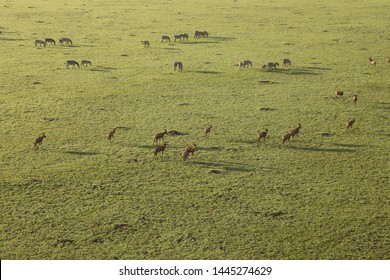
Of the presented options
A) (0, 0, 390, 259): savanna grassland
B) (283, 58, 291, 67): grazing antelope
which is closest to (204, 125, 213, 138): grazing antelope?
(0, 0, 390, 259): savanna grassland

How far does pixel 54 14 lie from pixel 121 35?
13.5 m

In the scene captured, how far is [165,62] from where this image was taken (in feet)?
96.1

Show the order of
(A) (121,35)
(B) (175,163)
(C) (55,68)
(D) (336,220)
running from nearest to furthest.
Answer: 1. (D) (336,220)
2. (B) (175,163)
3. (C) (55,68)
4. (A) (121,35)

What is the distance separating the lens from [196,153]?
642 inches

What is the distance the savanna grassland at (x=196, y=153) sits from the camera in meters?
11.7

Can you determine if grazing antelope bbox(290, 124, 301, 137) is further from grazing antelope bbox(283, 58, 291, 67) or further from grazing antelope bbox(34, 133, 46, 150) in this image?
grazing antelope bbox(283, 58, 291, 67)

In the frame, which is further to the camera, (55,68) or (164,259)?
(55,68)

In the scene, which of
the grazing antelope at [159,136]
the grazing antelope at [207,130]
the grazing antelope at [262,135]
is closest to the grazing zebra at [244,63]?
the grazing antelope at [207,130]

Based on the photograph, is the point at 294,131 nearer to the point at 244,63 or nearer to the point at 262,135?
the point at 262,135

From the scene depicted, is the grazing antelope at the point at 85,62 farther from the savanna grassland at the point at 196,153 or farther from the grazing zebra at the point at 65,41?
the grazing zebra at the point at 65,41

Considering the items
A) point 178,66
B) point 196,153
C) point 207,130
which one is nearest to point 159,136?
point 196,153
